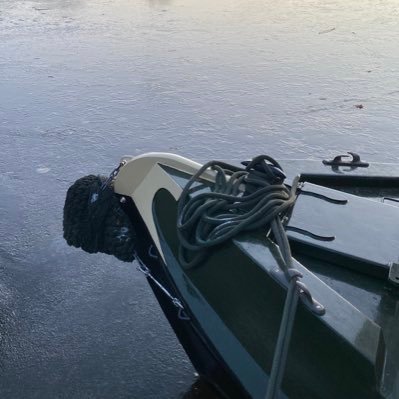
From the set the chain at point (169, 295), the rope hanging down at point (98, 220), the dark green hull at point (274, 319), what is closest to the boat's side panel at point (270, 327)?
the dark green hull at point (274, 319)

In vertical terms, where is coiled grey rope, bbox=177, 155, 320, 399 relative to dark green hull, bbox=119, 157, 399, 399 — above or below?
above

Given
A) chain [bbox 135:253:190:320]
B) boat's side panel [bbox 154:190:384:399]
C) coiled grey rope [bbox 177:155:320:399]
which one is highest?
coiled grey rope [bbox 177:155:320:399]

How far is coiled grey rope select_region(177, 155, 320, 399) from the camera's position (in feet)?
6.14

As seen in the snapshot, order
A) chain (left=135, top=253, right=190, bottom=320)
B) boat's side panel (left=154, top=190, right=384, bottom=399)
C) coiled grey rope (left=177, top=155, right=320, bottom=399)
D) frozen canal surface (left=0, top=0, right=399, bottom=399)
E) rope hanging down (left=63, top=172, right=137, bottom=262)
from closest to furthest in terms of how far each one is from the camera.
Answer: boat's side panel (left=154, top=190, right=384, bottom=399), coiled grey rope (left=177, top=155, right=320, bottom=399), chain (left=135, top=253, right=190, bottom=320), rope hanging down (left=63, top=172, right=137, bottom=262), frozen canal surface (left=0, top=0, right=399, bottom=399)

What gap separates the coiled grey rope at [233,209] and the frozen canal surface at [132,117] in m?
0.97

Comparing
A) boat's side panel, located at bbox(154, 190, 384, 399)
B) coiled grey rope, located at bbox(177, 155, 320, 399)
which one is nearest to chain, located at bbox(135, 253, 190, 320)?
boat's side panel, located at bbox(154, 190, 384, 399)

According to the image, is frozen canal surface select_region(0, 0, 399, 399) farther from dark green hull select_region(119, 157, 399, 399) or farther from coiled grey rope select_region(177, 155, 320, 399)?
coiled grey rope select_region(177, 155, 320, 399)

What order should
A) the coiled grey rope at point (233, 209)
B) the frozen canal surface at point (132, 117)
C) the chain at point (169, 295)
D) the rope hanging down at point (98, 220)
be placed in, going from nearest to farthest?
the coiled grey rope at point (233, 209), the chain at point (169, 295), the rope hanging down at point (98, 220), the frozen canal surface at point (132, 117)

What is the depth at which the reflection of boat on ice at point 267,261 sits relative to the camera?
159 centimetres

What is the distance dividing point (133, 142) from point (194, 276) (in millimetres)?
3032

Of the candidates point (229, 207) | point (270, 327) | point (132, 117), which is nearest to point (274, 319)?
point (270, 327)

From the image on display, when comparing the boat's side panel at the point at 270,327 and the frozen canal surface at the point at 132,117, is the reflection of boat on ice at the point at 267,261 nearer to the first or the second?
the boat's side panel at the point at 270,327

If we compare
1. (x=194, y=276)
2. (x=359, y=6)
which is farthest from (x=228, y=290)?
(x=359, y=6)

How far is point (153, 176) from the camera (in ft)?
7.34
